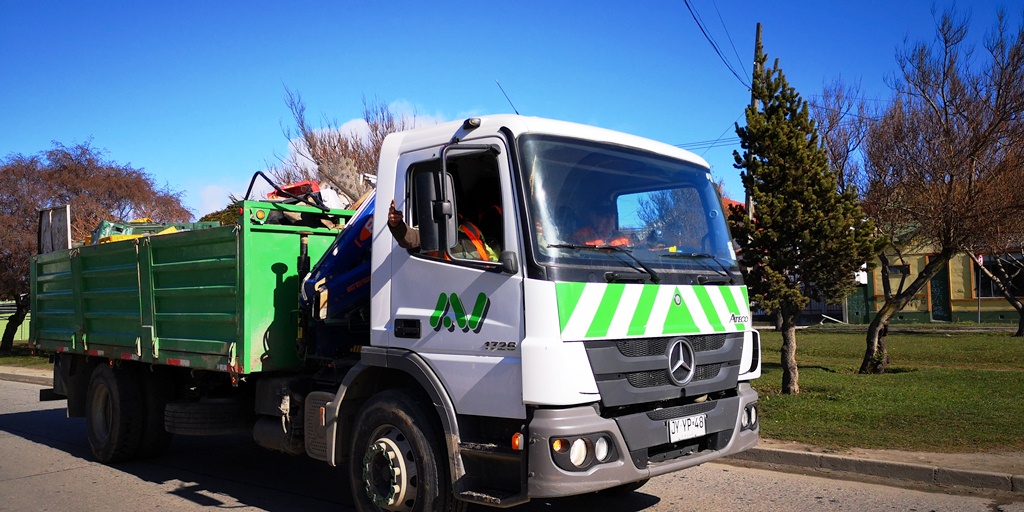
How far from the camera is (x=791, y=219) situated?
10.7 m

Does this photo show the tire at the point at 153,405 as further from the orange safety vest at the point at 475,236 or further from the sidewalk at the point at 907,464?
the sidewalk at the point at 907,464

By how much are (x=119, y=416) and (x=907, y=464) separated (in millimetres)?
7456

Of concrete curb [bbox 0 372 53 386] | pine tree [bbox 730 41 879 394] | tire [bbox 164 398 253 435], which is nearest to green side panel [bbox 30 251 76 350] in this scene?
Answer: tire [bbox 164 398 253 435]

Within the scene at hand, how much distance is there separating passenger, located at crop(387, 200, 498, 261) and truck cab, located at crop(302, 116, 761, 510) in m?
0.01

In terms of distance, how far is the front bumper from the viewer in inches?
175

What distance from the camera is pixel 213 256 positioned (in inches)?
265

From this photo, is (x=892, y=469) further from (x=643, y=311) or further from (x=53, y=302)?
(x=53, y=302)

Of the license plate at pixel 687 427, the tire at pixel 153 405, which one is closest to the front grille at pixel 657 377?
the license plate at pixel 687 427

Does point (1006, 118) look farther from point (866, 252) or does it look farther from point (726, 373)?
point (726, 373)

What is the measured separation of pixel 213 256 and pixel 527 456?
3554 millimetres

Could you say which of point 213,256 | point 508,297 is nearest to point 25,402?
point 213,256

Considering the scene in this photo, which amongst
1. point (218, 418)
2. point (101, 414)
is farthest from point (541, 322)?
point (101, 414)

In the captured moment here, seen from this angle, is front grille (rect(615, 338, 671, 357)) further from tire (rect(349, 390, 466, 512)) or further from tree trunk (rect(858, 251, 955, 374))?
tree trunk (rect(858, 251, 955, 374))

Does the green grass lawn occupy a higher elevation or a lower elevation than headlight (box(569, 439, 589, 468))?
lower
